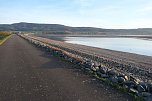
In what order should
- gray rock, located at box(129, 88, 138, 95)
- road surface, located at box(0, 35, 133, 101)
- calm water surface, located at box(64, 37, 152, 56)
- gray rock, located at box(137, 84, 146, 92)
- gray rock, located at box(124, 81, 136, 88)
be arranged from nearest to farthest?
road surface, located at box(0, 35, 133, 101)
gray rock, located at box(129, 88, 138, 95)
gray rock, located at box(137, 84, 146, 92)
gray rock, located at box(124, 81, 136, 88)
calm water surface, located at box(64, 37, 152, 56)

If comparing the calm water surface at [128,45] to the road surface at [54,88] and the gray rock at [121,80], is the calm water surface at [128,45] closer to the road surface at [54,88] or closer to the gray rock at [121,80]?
the road surface at [54,88]

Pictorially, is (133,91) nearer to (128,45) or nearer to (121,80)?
(121,80)

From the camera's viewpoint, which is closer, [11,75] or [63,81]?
[63,81]

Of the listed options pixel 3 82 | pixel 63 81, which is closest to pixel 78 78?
pixel 63 81

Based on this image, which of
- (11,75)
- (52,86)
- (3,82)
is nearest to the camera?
(52,86)

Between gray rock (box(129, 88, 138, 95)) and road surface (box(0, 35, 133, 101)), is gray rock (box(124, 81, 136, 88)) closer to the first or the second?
gray rock (box(129, 88, 138, 95))

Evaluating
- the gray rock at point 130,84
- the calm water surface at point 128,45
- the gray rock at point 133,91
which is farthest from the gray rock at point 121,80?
the calm water surface at point 128,45

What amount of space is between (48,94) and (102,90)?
2471mm

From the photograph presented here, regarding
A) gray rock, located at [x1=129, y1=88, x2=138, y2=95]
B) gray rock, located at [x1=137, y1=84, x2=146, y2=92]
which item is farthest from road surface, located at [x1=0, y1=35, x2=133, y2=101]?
gray rock, located at [x1=137, y1=84, x2=146, y2=92]

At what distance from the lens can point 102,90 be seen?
548 inches

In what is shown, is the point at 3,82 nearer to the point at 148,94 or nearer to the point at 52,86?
the point at 52,86

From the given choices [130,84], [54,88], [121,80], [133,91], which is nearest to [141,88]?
[133,91]

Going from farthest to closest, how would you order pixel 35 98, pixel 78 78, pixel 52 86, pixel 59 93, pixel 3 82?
pixel 78 78, pixel 3 82, pixel 52 86, pixel 59 93, pixel 35 98

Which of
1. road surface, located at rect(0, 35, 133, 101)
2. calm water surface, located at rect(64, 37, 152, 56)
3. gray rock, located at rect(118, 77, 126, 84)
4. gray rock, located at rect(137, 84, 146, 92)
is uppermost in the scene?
gray rock, located at rect(137, 84, 146, 92)
